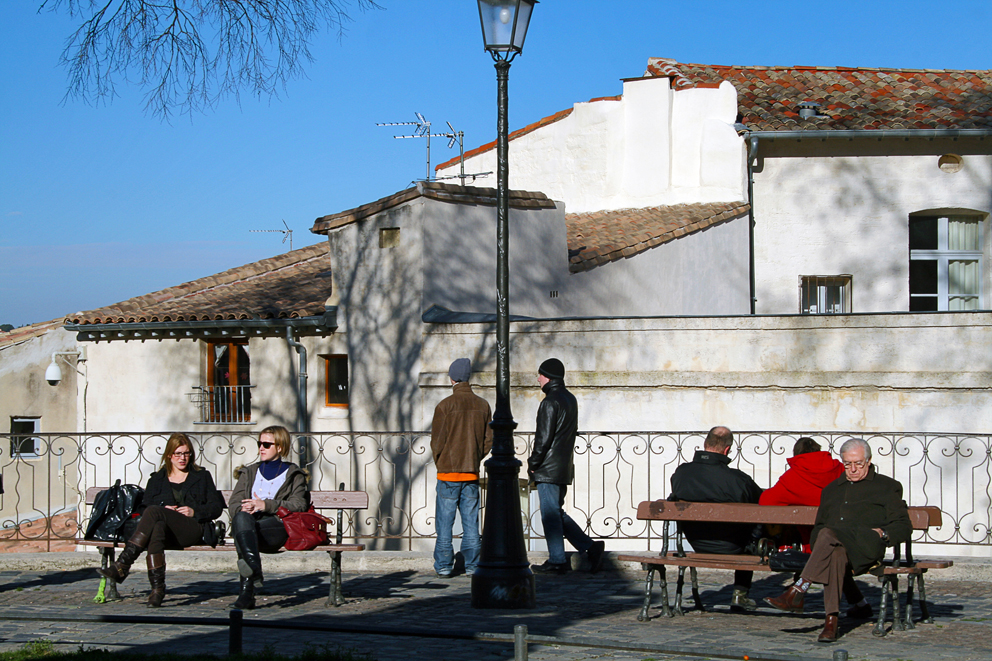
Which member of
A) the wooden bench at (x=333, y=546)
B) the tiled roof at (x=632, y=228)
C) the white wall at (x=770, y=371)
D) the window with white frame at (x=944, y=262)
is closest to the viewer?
the wooden bench at (x=333, y=546)

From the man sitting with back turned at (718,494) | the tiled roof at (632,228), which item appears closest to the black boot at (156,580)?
the man sitting with back turned at (718,494)

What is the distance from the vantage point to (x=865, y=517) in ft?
21.9

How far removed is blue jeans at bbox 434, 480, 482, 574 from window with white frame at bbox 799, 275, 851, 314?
43.2ft

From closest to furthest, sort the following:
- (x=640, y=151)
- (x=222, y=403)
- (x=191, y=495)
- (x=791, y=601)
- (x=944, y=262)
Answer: (x=791, y=601)
(x=191, y=495)
(x=222, y=403)
(x=944, y=262)
(x=640, y=151)

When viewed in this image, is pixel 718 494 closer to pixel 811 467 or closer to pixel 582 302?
pixel 811 467

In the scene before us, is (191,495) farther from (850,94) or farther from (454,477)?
(850,94)

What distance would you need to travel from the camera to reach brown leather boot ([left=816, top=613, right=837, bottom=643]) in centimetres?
645

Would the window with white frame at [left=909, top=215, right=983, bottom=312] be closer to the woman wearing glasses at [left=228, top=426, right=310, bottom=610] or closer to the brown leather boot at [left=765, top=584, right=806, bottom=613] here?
the brown leather boot at [left=765, top=584, right=806, bottom=613]

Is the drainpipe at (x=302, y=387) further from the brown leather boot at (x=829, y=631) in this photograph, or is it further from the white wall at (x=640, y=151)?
the brown leather boot at (x=829, y=631)

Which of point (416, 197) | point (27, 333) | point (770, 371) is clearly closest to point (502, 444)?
point (770, 371)

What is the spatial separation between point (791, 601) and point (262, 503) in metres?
3.64

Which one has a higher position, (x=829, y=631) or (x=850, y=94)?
(x=850, y=94)

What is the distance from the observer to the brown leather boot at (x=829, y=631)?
254 inches

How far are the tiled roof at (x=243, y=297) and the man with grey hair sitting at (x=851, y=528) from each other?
12124mm
